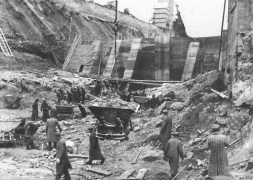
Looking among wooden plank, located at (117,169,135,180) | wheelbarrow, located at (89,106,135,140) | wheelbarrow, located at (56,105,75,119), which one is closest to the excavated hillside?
wheelbarrow, located at (56,105,75,119)

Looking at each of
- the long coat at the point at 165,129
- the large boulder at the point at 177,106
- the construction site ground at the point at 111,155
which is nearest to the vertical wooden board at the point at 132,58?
the construction site ground at the point at 111,155

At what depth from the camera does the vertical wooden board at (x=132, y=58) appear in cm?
2777

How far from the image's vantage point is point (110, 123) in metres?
11.8

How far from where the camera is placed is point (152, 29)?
55.5 m

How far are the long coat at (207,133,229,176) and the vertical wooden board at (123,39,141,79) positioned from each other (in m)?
21.2

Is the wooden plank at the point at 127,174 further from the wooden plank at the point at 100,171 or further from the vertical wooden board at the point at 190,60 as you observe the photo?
the vertical wooden board at the point at 190,60

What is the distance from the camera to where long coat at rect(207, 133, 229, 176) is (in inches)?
247

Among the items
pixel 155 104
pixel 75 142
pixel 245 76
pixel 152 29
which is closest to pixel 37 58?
pixel 155 104

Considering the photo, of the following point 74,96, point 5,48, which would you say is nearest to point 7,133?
point 74,96

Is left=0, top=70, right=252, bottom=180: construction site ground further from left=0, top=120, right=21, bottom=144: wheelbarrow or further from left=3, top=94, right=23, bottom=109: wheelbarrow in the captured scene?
left=3, top=94, right=23, bottom=109: wheelbarrow

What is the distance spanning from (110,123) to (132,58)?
1719 centimetres

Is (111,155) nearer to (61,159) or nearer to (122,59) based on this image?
(61,159)

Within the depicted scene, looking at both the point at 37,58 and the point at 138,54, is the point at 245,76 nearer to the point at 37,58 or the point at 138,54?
the point at 138,54

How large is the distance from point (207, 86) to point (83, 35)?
26.5 metres
